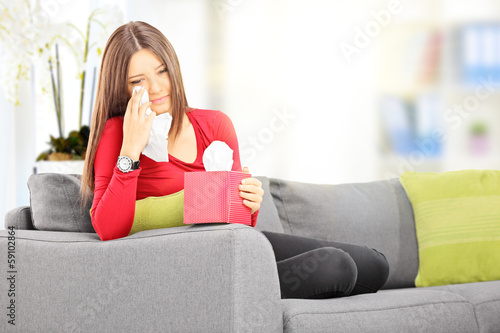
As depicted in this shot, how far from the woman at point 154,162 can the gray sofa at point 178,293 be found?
2.9 inches

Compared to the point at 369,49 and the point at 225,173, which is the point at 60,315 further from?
the point at 369,49

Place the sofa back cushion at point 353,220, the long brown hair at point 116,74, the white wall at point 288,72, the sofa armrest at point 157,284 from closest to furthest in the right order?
the sofa armrest at point 157,284 → the long brown hair at point 116,74 → the sofa back cushion at point 353,220 → the white wall at point 288,72

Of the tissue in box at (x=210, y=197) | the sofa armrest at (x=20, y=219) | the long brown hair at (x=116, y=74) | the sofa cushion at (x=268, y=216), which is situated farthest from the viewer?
the sofa cushion at (x=268, y=216)

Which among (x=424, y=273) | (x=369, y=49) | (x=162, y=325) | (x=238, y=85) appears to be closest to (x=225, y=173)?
(x=162, y=325)

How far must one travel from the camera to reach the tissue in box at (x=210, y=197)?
1065 mm

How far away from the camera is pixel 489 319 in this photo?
56.1 inches

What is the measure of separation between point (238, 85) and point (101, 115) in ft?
4.96

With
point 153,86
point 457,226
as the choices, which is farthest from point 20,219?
point 457,226

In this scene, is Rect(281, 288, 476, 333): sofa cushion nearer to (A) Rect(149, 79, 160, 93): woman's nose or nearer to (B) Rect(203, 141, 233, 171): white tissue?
(B) Rect(203, 141, 233, 171): white tissue

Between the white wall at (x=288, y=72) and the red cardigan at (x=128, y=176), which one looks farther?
the white wall at (x=288, y=72)

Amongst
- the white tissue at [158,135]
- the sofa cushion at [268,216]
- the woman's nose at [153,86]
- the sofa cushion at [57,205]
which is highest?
the woman's nose at [153,86]

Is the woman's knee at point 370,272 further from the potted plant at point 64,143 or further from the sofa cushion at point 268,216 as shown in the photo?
the potted plant at point 64,143

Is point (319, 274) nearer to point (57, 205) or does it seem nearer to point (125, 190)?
point (125, 190)

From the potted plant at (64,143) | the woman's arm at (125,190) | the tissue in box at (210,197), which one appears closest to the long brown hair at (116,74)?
the woman's arm at (125,190)
